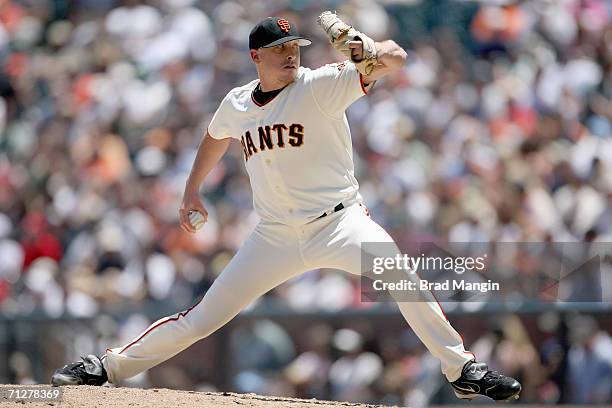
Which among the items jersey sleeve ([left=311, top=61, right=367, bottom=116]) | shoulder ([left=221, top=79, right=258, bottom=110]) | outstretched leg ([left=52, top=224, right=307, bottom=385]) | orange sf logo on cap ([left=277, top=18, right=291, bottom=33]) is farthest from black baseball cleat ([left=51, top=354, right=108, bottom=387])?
orange sf logo on cap ([left=277, top=18, right=291, bottom=33])

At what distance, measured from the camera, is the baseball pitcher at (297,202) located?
525 cm

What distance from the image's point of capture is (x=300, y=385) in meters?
7.75

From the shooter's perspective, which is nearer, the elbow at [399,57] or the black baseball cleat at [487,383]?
the elbow at [399,57]

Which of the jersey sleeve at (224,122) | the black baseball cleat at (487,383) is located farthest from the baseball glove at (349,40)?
the black baseball cleat at (487,383)

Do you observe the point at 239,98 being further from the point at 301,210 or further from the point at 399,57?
the point at 399,57

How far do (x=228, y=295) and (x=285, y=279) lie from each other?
0.28m

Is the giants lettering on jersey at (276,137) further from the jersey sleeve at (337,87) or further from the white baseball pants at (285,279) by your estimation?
the white baseball pants at (285,279)

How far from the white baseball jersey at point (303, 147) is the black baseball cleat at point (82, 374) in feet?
3.88

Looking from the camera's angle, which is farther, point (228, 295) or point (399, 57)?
point (228, 295)

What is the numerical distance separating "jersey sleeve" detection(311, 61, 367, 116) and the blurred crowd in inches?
111

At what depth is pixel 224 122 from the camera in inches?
224

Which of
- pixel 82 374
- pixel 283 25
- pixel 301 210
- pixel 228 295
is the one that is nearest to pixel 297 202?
pixel 301 210

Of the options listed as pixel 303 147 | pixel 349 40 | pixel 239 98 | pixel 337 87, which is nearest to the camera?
pixel 349 40

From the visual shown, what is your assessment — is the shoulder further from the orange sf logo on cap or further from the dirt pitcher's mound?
the dirt pitcher's mound
